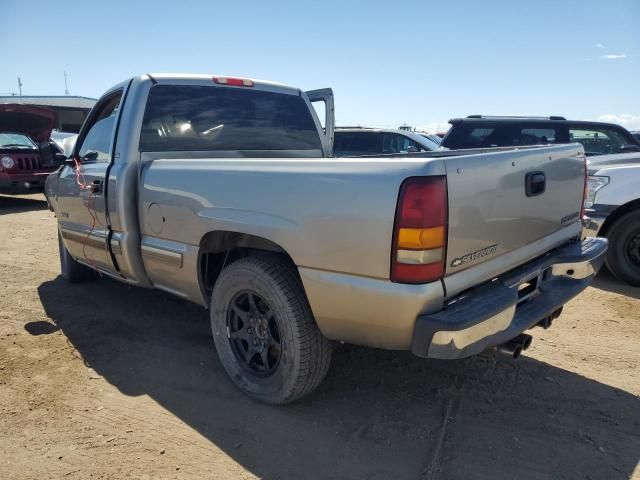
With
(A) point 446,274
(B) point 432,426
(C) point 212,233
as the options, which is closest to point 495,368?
(B) point 432,426

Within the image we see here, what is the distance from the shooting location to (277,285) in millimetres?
2615

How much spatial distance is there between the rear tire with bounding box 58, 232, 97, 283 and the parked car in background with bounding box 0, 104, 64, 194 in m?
5.84

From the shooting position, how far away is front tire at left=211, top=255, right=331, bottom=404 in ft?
8.55

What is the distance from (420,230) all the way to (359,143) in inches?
348

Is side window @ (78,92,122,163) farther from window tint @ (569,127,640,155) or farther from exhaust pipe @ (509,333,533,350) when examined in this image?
window tint @ (569,127,640,155)

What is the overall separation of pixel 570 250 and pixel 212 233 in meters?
2.31

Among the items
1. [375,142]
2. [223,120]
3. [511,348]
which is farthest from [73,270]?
[375,142]

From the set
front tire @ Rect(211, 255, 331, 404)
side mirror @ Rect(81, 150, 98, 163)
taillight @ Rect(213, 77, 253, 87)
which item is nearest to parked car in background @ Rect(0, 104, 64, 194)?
side mirror @ Rect(81, 150, 98, 163)

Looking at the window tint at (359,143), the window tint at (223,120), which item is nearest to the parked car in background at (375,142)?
the window tint at (359,143)

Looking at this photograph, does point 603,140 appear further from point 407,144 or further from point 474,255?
point 474,255

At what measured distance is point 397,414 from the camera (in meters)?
2.80

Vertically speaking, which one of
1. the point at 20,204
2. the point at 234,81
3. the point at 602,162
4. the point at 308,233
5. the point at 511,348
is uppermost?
the point at 234,81

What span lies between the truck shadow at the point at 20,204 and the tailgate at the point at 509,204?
36.4ft

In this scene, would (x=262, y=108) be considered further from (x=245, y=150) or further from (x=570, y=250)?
(x=570, y=250)
